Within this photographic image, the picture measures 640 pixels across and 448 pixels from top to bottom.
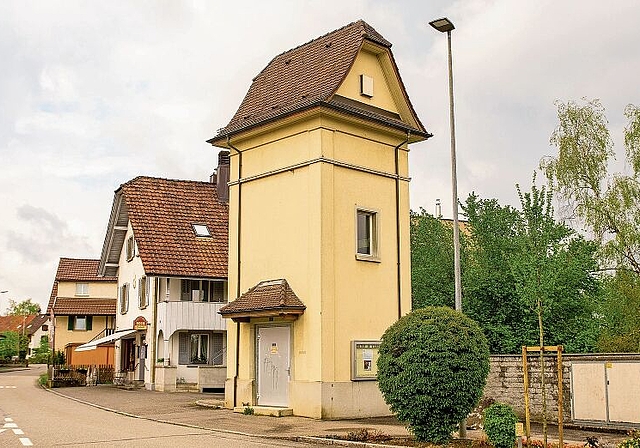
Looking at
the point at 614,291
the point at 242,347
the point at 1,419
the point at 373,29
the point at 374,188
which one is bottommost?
the point at 1,419

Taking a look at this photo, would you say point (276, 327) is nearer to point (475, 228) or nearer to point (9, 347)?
point (475, 228)

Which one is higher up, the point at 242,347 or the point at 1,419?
the point at 242,347

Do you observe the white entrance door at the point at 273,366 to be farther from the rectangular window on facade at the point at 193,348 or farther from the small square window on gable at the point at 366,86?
the rectangular window on facade at the point at 193,348

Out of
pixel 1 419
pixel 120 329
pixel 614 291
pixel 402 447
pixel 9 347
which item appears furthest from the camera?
pixel 9 347

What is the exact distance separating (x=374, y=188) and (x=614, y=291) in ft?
38.5

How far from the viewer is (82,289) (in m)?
65.4

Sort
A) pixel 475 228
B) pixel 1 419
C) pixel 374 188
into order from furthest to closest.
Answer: pixel 475 228
pixel 374 188
pixel 1 419

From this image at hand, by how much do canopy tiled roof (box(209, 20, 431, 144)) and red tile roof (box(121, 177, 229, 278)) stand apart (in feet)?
37.7

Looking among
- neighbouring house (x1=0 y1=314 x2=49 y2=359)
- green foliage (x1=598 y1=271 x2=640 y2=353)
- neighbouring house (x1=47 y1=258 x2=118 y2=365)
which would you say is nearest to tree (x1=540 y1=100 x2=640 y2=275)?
green foliage (x1=598 y1=271 x2=640 y2=353)

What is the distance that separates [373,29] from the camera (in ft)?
85.1

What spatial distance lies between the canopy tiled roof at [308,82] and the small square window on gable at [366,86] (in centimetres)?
47

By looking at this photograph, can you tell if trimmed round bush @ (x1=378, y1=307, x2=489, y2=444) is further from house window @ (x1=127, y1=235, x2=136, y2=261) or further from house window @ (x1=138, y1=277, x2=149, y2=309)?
house window @ (x1=127, y1=235, x2=136, y2=261)

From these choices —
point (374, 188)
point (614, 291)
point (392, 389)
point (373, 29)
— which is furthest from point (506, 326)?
point (392, 389)

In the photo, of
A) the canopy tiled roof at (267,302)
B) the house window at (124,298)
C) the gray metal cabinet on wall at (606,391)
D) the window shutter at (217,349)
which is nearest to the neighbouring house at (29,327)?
the house window at (124,298)
